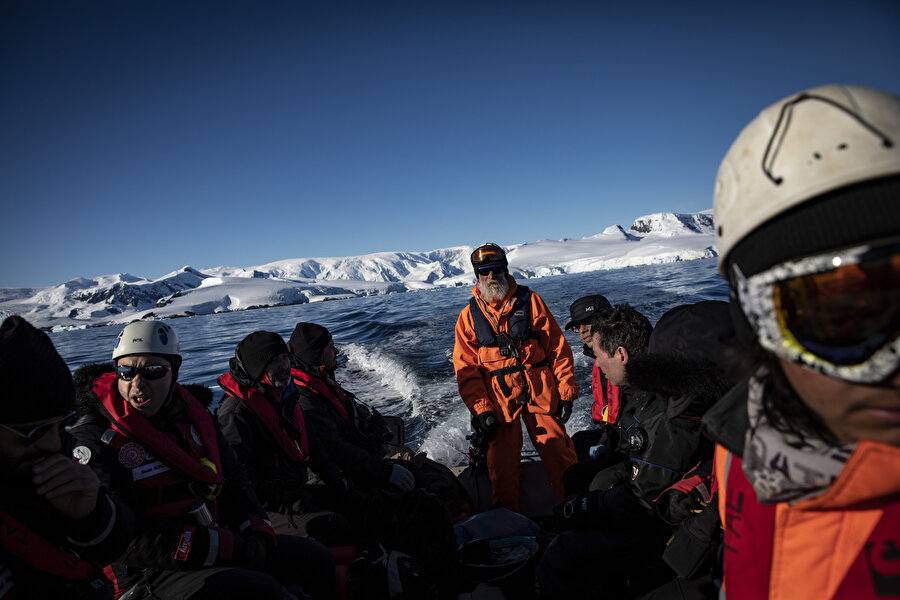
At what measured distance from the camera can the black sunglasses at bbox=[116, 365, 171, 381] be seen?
7.24ft

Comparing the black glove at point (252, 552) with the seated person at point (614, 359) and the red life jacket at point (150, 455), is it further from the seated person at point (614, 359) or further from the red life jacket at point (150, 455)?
the seated person at point (614, 359)

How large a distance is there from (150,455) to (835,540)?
9.02 ft

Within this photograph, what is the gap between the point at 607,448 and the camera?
3.08 meters

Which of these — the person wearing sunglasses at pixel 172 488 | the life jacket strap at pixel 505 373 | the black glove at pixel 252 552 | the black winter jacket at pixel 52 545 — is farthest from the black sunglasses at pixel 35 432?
the life jacket strap at pixel 505 373

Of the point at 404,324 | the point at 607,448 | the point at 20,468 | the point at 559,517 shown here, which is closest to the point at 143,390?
the point at 20,468

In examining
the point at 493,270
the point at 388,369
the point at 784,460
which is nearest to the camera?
the point at 784,460

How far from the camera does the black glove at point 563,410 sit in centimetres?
362

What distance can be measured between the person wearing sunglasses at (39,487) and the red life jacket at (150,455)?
2.00 ft

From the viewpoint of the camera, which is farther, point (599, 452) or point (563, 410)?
point (563, 410)

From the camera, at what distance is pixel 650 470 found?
1770 mm

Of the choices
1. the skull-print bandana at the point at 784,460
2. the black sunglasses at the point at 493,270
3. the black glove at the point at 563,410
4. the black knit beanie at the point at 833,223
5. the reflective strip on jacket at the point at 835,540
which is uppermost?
the black sunglasses at the point at 493,270

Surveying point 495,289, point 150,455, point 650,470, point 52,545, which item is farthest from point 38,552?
point 495,289

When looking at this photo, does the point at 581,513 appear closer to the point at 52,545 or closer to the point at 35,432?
the point at 52,545

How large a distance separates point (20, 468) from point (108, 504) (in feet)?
1.18
